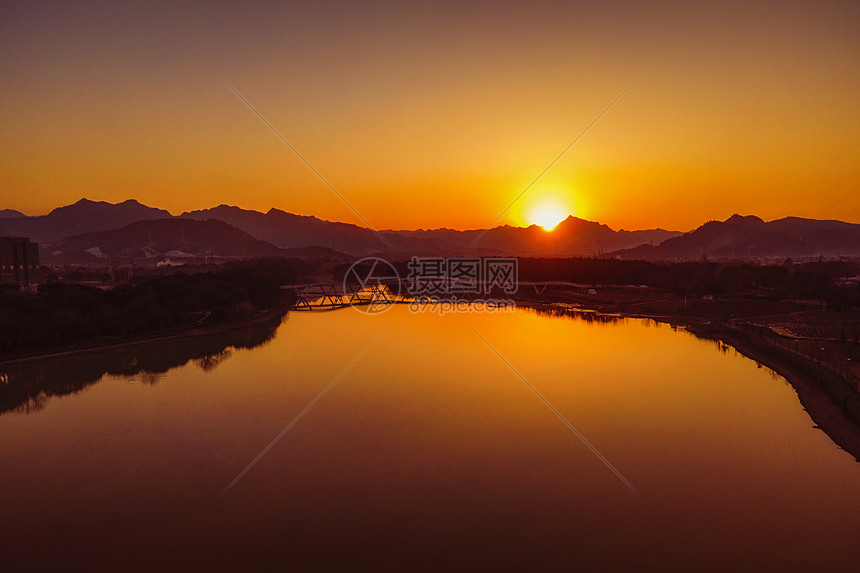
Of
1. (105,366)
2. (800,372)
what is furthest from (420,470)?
(105,366)

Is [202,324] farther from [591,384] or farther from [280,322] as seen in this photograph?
[591,384]

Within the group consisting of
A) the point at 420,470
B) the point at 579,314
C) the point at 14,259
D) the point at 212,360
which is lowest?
the point at 420,470

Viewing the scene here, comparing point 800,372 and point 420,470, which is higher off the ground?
point 800,372

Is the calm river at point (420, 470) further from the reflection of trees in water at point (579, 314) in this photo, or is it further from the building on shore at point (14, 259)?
the building on shore at point (14, 259)

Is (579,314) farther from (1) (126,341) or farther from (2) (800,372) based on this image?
(1) (126,341)

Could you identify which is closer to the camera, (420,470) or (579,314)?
(420,470)

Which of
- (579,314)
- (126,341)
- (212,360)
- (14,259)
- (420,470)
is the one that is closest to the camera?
(420,470)
